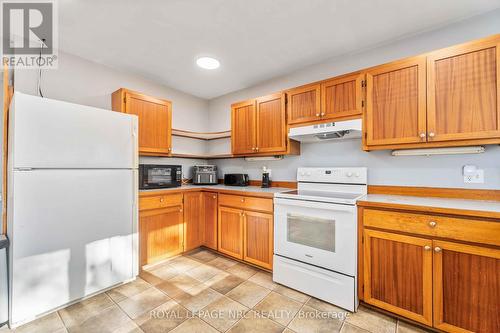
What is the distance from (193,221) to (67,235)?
1.42 meters

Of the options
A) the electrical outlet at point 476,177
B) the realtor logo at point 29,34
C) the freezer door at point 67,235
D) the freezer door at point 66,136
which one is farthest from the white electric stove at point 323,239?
Result: the realtor logo at point 29,34

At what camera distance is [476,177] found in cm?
177

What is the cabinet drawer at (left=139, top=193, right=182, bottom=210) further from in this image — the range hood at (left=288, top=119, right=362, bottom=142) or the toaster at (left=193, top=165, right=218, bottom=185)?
the range hood at (left=288, top=119, right=362, bottom=142)

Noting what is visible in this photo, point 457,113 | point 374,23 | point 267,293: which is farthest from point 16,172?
point 457,113

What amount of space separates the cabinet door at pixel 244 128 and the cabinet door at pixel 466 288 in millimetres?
2065

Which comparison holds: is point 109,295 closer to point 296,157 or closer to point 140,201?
point 140,201

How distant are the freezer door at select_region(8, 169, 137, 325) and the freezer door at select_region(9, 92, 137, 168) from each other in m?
0.09

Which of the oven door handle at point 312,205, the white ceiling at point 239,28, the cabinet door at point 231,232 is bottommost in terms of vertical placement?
the cabinet door at point 231,232

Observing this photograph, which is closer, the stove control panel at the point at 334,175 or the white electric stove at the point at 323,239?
the white electric stove at the point at 323,239

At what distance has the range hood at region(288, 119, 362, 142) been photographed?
205 centimetres

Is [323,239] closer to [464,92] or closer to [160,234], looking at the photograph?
[464,92]

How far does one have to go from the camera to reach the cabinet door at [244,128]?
9.44 ft

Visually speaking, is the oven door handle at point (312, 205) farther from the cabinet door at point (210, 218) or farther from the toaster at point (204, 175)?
the toaster at point (204, 175)

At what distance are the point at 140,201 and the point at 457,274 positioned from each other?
2802mm
